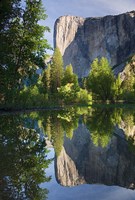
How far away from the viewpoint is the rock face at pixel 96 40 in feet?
523

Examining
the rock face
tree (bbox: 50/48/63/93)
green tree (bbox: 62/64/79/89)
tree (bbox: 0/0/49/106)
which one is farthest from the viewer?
the rock face

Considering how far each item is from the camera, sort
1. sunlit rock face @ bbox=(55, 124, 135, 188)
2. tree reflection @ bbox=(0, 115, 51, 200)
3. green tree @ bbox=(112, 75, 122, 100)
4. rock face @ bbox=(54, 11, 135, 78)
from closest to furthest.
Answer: tree reflection @ bbox=(0, 115, 51, 200), sunlit rock face @ bbox=(55, 124, 135, 188), green tree @ bbox=(112, 75, 122, 100), rock face @ bbox=(54, 11, 135, 78)

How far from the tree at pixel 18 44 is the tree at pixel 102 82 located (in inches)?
1661

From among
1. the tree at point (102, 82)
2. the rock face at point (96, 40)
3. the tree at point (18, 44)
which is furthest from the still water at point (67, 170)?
the rock face at point (96, 40)

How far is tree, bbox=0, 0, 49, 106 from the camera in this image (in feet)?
70.2

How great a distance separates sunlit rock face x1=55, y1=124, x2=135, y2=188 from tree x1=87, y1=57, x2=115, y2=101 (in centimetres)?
5892

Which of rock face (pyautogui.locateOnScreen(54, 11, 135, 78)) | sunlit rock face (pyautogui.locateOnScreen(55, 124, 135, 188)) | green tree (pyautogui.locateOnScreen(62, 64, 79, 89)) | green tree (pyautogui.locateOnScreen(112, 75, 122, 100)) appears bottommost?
sunlit rock face (pyautogui.locateOnScreen(55, 124, 135, 188))

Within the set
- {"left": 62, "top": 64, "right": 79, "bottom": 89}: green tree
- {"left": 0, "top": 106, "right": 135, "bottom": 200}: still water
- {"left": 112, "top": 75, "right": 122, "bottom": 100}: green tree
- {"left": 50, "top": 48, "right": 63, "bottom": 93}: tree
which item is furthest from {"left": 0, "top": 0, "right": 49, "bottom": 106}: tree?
{"left": 50, "top": 48, "right": 63, "bottom": 93}: tree

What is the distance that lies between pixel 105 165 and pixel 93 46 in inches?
6585

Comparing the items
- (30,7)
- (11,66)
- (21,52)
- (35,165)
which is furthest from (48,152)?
(30,7)

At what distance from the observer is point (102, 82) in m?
68.6

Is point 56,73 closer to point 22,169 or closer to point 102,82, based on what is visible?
point 102,82

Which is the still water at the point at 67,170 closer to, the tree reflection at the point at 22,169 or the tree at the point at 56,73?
the tree reflection at the point at 22,169

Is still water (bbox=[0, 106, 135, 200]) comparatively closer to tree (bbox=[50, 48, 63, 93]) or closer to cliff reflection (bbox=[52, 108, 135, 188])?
cliff reflection (bbox=[52, 108, 135, 188])
